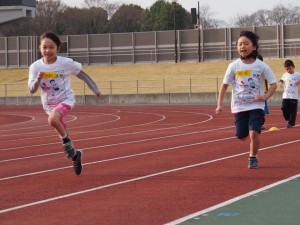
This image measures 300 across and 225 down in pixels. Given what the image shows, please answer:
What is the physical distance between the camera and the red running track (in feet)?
27.2

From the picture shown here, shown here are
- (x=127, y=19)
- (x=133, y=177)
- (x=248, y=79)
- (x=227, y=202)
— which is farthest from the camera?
(x=127, y=19)

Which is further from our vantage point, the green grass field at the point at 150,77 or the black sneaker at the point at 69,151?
the green grass field at the point at 150,77

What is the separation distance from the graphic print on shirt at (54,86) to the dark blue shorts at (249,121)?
2.41 m

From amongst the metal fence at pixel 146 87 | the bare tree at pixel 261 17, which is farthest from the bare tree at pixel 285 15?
the metal fence at pixel 146 87

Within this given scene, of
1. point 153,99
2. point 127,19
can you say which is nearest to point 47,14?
point 127,19

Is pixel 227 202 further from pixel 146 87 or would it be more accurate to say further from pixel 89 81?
pixel 146 87

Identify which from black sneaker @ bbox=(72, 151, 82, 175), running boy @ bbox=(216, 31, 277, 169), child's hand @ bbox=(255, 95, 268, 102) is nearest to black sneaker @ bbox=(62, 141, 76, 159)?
black sneaker @ bbox=(72, 151, 82, 175)

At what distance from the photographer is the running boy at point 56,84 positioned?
1147 centimetres

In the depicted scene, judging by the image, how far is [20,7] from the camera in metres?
94.9

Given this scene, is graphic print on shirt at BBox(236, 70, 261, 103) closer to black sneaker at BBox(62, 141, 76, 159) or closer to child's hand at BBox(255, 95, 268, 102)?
child's hand at BBox(255, 95, 268, 102)

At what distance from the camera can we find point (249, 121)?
1194 cm

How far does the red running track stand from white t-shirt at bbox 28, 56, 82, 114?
3.35ft

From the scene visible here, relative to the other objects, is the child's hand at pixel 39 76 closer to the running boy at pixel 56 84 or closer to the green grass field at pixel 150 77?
the running boy at pixel 56 84

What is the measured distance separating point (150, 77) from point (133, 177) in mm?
57776
